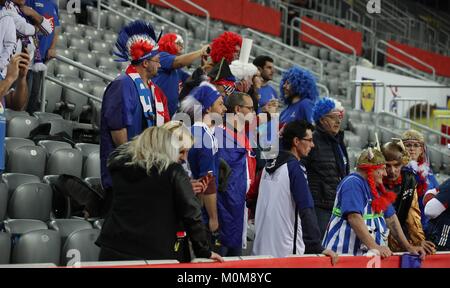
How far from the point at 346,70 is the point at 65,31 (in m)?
7.21

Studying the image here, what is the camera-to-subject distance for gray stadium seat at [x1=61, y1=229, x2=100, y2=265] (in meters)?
5.49

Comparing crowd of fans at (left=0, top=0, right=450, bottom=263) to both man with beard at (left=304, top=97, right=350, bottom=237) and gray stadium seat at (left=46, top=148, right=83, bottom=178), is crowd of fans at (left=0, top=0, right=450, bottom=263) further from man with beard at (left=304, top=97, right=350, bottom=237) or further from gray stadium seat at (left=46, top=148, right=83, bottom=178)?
gray stadium seat at (left=46, top=148, right=83, bottom=178)

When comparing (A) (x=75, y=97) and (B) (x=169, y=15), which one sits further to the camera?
(B) (x=169, y=15)

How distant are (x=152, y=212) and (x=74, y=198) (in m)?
1.97

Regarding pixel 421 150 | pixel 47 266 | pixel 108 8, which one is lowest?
pixel 47 266

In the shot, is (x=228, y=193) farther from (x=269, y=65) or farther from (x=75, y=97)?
(x=75, y=97)

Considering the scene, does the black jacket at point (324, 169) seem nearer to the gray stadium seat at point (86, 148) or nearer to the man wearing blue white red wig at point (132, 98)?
the man wearing blue white red wig at point (132, 98)

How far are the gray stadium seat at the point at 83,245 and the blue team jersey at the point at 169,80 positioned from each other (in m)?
1.41

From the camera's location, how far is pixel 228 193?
5762 millimetres

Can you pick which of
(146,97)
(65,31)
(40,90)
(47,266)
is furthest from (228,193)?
(65,31)

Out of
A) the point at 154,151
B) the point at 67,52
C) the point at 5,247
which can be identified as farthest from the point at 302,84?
the point at 67,52

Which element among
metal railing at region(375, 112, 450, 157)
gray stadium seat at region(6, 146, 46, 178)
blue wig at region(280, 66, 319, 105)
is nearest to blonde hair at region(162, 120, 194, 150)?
gray stadium seat at region(6, 146, 46, 178)

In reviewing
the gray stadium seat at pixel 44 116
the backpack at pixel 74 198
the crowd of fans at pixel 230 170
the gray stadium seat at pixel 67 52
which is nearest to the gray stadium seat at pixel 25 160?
the backpack at pixel 74 198

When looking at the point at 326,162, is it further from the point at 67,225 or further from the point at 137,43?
the point at 67,225
